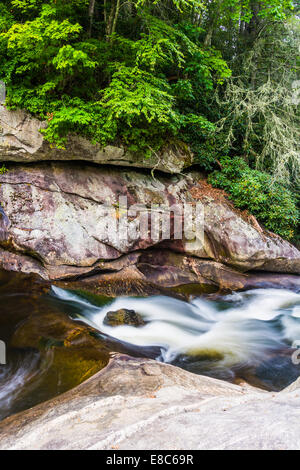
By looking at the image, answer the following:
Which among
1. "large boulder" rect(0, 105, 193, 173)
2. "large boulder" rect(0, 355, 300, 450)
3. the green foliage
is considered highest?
"large boulder" rect(0, 105, 193, 173)

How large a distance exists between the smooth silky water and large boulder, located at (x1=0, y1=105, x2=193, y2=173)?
339 cm

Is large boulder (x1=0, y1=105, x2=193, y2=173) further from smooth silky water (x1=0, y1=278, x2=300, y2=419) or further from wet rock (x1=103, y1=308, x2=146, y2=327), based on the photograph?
wet rock (x1=103, y1=308, x2=146, y2=327)

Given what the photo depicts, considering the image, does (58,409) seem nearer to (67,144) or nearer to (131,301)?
(131,301)

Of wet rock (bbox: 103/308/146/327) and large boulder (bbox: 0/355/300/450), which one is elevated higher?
large boulder (bbox: 0/355/300/450)

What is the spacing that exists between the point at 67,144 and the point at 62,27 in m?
2.48

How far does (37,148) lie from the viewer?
729cm

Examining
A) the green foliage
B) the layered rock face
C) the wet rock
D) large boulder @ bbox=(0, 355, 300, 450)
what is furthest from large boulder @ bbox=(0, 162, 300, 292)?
large boulder @ bbox=(0, 355, 300, 450)

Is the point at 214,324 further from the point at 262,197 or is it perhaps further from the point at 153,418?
the point at 153,418

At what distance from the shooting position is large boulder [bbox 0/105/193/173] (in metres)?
7.11

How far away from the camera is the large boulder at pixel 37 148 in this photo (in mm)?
7105

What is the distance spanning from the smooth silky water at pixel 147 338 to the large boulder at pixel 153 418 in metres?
0.58

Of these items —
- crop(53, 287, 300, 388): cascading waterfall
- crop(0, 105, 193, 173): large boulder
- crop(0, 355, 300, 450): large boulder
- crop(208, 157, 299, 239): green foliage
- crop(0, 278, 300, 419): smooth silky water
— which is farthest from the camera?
crop(208, 157, 299, 239): green foliage

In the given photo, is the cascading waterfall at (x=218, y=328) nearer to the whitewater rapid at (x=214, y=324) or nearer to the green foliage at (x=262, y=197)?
the whitewater rapid at (x=214, y=324)

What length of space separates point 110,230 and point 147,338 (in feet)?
10.8
